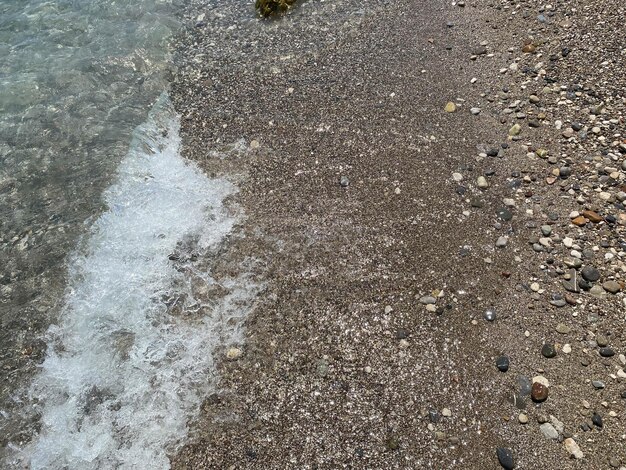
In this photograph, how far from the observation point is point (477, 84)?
810 cm

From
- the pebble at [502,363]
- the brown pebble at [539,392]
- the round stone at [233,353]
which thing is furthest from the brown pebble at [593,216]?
the round stone at [233,353]

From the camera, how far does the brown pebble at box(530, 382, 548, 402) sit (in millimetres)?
4812

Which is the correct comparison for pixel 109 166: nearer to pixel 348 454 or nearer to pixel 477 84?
pixel 348 454

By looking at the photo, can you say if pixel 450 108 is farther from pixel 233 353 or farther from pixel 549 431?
pixel 233 353

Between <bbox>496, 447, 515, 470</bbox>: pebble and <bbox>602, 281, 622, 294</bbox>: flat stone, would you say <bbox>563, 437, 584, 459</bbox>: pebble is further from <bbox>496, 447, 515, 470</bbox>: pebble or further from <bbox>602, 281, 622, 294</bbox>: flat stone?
<bbox>602, 281, 622, 294</bbox>: flat stone

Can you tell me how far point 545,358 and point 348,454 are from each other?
239 centimetres

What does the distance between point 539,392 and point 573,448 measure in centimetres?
57

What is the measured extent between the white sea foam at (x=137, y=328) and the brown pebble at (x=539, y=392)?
132 inches

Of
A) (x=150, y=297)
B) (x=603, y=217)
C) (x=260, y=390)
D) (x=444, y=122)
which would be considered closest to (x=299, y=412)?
(x=260, y=390)

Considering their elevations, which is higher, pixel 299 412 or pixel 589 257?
pixel 589 257

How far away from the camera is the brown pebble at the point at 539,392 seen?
4.81 m

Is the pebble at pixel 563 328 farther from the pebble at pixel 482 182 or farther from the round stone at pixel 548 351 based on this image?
the pebble at pixel 482 182

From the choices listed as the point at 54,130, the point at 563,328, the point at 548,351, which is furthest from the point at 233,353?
the point at 54,130

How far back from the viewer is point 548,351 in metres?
5.12
